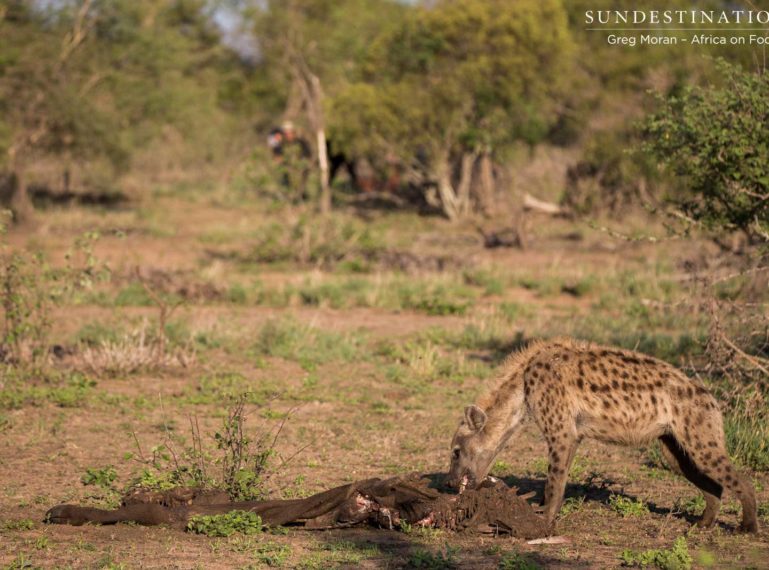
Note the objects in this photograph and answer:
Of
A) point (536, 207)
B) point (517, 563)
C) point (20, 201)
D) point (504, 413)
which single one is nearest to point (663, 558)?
point (517, 563)

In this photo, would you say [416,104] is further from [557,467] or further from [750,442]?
[557,467]

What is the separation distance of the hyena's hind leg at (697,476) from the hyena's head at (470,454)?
1114 millimetres

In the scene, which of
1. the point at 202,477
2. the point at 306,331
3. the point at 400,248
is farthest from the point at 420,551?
the point at 400,248

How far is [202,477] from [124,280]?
33.5 ft

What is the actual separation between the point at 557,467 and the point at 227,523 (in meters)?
2.01

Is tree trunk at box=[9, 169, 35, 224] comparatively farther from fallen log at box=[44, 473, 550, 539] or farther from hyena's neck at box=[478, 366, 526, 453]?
hyena's neck at box=[478, 366, 526, 453]

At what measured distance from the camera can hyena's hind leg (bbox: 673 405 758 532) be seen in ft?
20.7

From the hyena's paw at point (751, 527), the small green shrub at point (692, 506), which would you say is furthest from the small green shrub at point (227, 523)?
the hyena's paw at point (751, 527)

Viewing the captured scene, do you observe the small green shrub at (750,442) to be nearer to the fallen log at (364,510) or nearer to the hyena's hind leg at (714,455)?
the hyena's hind leg at (714,455)

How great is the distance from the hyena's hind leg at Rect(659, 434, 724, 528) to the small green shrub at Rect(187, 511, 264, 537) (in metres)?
2.58

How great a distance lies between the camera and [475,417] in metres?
6.64

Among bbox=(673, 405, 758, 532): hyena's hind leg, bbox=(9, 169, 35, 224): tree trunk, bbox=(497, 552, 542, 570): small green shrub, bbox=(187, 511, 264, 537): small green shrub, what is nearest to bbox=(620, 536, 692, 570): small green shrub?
bbox=(497, 552, 542, 570): small green shrub

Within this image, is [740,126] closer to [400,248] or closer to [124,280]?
[124,280]

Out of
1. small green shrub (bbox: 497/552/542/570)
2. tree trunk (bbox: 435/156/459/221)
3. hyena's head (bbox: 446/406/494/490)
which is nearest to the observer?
small green shrub (bbox: 497/552/542/570)
